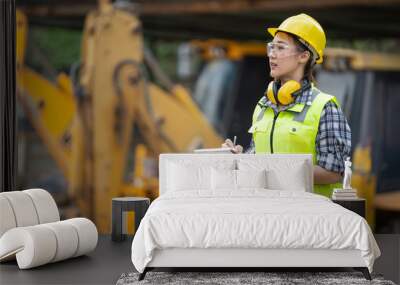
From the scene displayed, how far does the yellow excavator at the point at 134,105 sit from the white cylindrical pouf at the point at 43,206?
227 centimetres

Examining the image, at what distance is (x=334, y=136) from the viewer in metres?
4.74

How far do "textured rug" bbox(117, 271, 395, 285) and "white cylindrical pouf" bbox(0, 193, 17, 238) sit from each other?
2.90 ft

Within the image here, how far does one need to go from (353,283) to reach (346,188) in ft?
3.44

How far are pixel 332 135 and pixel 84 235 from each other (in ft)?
5.64

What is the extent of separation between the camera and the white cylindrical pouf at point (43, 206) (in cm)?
505

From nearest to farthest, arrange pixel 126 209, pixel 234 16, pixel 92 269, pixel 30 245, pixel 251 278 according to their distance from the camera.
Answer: pixel 251 278
pixel 30 245
pixel 92 269
pixel 126 209
pixel 234 16

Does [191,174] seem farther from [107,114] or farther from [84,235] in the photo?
[107,114]

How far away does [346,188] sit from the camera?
16.6 ft

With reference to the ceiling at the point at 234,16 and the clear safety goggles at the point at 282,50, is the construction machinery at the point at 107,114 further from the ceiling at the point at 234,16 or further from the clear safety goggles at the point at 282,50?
the clear safety goggles at the point at 282,50

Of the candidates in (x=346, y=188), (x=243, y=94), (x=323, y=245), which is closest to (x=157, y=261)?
(x=323, y=245)

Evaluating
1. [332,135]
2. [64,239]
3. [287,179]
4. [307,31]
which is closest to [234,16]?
[307,31]

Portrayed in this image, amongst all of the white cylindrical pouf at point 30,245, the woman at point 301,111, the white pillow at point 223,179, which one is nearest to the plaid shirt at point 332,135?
the woman at point 301,111

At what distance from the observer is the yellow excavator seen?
723cm

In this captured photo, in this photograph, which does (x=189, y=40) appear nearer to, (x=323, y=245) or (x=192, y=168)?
(x=192, y=168)
